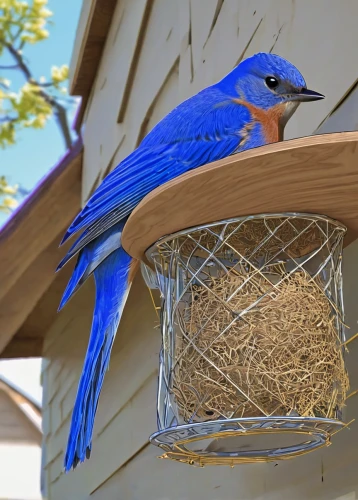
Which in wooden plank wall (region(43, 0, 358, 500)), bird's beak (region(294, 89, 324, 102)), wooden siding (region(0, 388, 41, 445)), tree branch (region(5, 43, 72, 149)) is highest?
bird's beak (region(294, 89, 324, 102))

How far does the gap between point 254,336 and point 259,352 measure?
0.10ft

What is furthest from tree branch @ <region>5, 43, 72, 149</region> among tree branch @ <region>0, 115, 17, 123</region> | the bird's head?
the bird's head

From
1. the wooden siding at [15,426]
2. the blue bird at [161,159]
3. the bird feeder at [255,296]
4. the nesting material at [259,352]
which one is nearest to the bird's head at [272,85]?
the blue bird at [161,159]

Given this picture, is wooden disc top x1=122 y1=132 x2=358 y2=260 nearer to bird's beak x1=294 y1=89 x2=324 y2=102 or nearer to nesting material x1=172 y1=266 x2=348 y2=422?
nesting material x1=172 y1=266 x2=348 y2=422

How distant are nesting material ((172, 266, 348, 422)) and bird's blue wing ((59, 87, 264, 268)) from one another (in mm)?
346

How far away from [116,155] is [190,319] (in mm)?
2008

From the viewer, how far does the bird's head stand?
1611 mm

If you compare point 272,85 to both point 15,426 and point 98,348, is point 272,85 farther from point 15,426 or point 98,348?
point 15,426

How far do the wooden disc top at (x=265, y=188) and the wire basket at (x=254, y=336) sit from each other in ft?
0.12

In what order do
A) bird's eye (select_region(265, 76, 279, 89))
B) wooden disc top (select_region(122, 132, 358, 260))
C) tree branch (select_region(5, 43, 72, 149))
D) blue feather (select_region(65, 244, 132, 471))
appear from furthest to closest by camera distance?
tree branch (select_region(5, 43, 72, 149)) < bird's eye (select_region(265, 76, 279, 89)) < blue feather (select_region(65, 244, 132, 471)) < wooden disc top (select_region(122, 132, 358, 260))

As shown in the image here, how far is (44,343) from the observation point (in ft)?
16.4

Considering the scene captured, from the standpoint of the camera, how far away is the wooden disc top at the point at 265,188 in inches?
42.0

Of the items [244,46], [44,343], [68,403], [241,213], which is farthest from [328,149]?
A: [44,343]

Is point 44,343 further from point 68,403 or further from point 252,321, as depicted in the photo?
point 252,321
